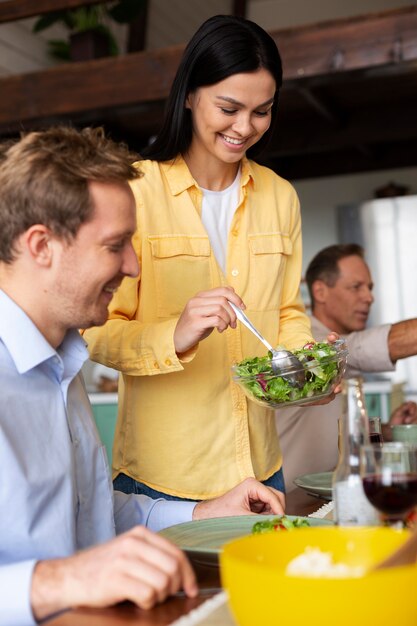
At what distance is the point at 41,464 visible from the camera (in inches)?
49.6

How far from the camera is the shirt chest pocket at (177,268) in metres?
1.92

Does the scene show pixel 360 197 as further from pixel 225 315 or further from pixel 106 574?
pixel 106 574

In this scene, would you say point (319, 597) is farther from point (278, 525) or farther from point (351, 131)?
point (351, 131)

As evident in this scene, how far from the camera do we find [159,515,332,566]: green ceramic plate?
120 cm

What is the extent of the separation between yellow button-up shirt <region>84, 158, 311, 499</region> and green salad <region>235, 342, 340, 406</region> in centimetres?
16

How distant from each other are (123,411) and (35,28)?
409 cm

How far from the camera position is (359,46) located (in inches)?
167

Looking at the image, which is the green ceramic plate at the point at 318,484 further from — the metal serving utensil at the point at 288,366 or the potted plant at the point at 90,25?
the potted plant at the point at 90,25

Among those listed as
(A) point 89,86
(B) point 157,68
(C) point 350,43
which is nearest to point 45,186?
(C) point 350,43

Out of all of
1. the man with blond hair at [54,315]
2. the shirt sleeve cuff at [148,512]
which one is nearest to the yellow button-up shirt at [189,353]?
the shirt sleeve cuff at [148,512]

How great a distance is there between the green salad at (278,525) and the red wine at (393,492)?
190 mm

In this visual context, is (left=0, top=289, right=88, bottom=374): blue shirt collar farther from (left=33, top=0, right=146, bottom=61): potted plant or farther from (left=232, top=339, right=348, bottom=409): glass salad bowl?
(left=33, top=0, right=146, bottom=61): potted plant

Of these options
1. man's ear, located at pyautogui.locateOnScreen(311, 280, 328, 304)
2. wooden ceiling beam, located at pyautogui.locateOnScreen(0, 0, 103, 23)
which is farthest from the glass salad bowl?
wooden ceiling beam, located at pyautogui.locateOnScreen(0, 0, 103, 23)

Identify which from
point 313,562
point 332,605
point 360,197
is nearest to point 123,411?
point 313,562
